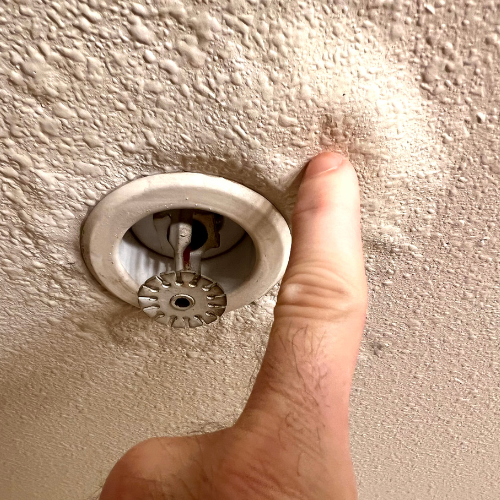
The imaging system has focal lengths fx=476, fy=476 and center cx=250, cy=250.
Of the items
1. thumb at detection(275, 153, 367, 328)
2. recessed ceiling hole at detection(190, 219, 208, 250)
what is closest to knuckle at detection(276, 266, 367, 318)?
thumb at detection(275, 153, 367, 328)

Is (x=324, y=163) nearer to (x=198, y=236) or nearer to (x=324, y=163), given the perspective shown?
(x=324, y=163)

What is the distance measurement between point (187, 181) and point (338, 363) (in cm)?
17

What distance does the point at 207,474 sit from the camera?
0.24 metres

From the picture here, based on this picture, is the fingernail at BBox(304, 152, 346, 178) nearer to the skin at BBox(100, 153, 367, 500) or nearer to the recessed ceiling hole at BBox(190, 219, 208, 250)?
the skin at BBox(100, 153, 367, 500)

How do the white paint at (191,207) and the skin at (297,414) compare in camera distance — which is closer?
the skin at (297,414)

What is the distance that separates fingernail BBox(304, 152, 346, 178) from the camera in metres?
0.33

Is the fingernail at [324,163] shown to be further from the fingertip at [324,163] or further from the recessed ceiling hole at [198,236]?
the recessed ceiling hole at [198,236]

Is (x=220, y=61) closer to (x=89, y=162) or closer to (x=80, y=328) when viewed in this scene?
(x=89, y=162)

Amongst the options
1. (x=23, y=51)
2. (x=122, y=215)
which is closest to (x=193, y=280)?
(x=122, y=215)

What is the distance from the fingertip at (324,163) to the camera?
0.33m

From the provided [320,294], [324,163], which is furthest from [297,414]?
[324,163]

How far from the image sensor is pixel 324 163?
1.09ft

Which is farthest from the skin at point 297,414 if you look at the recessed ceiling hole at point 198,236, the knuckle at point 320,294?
the recessed ceiling hole at point 198,236

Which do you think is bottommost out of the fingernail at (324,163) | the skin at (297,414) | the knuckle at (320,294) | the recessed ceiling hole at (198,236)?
the skin at (297,414)
